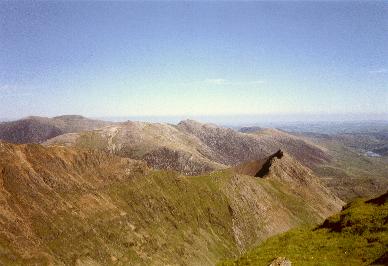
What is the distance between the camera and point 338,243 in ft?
130

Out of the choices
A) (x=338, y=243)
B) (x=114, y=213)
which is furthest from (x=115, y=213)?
(x=338, y=243)

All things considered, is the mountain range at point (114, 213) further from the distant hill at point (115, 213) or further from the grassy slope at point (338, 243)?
the grassy slope at point (338, 243)

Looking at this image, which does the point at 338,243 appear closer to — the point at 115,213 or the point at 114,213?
the point at 114,213

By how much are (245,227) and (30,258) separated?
3615 inches

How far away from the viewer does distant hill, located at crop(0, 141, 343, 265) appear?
120625 millimetres

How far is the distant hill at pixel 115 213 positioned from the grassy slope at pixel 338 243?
8771 centimetres

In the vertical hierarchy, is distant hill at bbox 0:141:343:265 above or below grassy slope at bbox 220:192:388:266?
below

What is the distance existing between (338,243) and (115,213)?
369ft

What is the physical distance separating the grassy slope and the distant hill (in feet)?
288

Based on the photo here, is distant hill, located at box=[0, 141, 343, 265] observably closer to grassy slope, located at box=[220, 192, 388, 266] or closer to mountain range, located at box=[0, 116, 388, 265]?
mountain range, located at box=[0, 116, 388, 265]

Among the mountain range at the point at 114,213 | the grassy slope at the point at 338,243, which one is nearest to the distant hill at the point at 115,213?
the mountain range at the point at 114,213

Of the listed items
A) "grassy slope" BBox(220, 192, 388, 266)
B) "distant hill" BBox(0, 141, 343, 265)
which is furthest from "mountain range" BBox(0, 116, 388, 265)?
"grassy slope" BBox(220, 192, 388, 266)

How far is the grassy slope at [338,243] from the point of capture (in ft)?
117

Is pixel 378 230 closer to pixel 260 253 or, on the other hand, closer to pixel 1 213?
pixel 260 253
